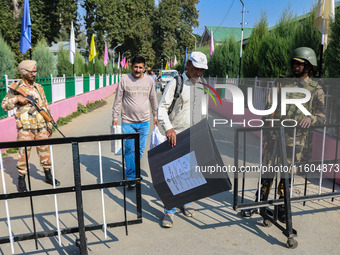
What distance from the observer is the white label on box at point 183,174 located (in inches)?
112

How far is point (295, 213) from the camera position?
12.2ft

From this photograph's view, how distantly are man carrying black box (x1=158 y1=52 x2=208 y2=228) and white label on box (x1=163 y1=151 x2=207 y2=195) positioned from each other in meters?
0.36

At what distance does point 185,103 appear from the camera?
3475mm

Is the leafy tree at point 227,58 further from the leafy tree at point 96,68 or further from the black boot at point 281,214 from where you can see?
the black boot at point 281,214

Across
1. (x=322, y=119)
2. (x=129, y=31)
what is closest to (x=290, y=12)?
(x=322, y=119)

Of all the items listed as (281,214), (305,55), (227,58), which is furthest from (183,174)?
(227,58)

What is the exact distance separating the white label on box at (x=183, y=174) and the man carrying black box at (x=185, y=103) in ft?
1.18

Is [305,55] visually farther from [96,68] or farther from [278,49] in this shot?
[96,68]

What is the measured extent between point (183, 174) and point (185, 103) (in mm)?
924

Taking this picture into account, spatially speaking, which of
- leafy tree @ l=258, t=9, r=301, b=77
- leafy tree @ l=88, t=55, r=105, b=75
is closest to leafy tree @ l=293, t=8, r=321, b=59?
leafy tree @ l=258, t=9, r=301, b=77

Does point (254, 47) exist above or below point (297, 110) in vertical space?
above

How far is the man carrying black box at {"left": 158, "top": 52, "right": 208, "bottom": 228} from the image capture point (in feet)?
10.6

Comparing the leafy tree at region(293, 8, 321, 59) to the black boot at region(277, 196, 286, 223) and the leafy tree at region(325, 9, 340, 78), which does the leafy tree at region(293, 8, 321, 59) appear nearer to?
the leafy tree at region(325, 9, 340, 78)

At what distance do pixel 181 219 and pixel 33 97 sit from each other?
9.00ft
